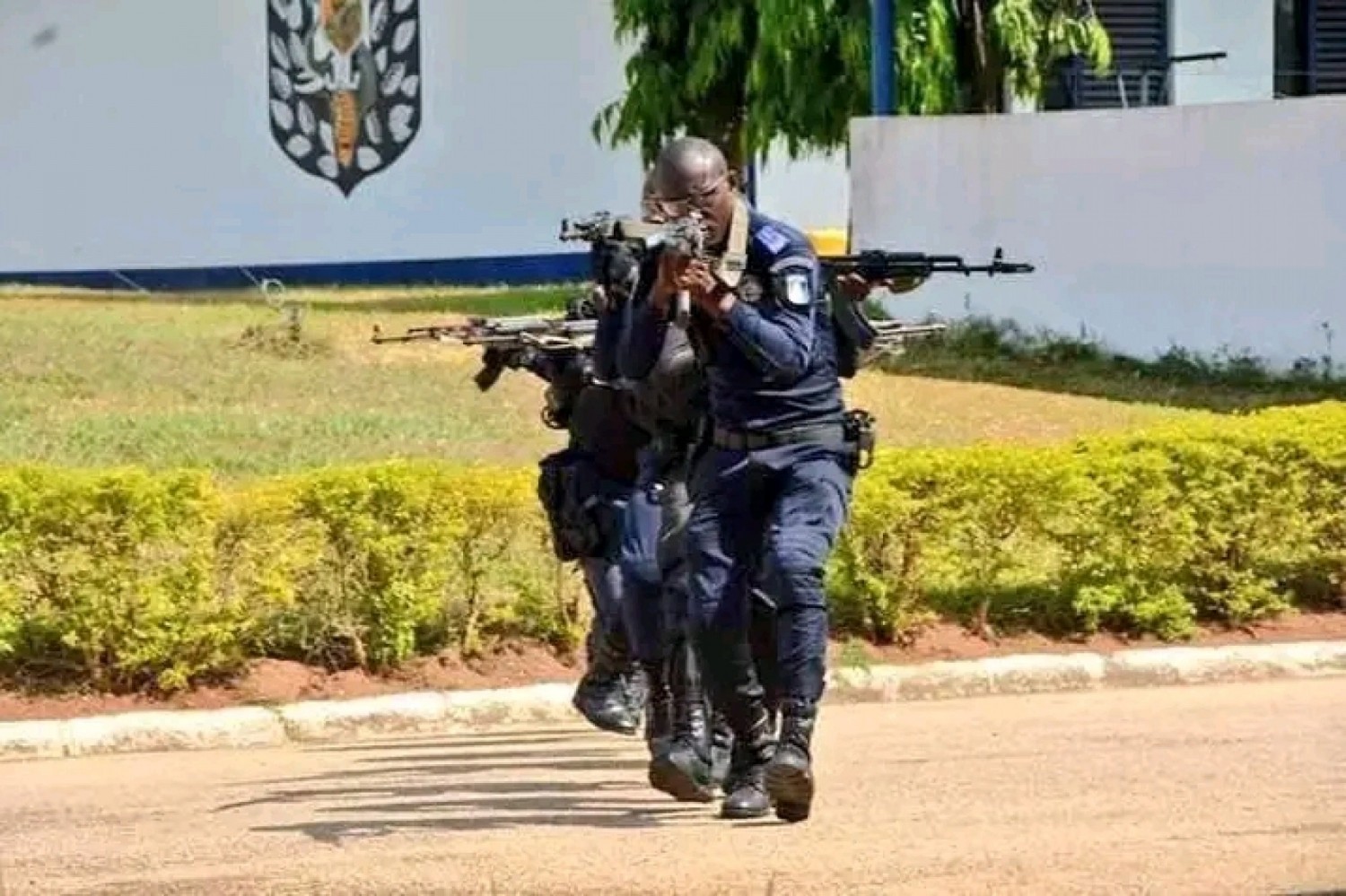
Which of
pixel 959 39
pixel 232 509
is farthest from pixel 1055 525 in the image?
pixel 959 39

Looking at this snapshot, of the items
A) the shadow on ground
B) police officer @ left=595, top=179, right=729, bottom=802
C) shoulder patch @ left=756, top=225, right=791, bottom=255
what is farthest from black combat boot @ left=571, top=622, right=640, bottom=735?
shoulder patch @ left=756, top=225, right=791, bottom=255

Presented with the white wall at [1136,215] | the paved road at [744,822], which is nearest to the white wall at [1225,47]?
the white wall at [1136,215]

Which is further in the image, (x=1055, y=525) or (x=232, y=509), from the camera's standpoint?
(x=1055, y=525)

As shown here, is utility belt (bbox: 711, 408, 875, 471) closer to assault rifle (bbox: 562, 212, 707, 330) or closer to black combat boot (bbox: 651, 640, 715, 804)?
assault rifle (bbox: 562, 212, 707, 330)

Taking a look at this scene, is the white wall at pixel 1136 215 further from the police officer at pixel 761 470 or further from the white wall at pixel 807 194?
the police officer at pixel 761 470

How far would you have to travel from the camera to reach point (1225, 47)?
24.8 meters

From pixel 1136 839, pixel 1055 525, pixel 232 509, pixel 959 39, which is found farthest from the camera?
pixel 959 39

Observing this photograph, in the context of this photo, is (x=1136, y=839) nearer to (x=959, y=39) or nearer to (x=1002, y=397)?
(x=1002, y=397)

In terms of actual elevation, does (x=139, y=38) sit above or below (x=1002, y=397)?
above

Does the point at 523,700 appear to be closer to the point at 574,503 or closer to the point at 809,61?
the point at 574,503

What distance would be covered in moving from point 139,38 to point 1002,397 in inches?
530

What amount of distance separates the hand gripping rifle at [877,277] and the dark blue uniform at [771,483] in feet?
0.75

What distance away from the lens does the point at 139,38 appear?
90.5 ft

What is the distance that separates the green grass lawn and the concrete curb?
165 inches
